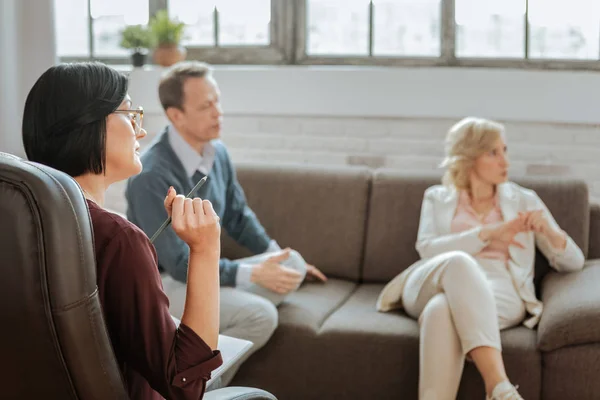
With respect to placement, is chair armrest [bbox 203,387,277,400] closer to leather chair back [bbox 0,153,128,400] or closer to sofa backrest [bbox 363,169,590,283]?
leather chair back [bbox 0,153,128,400]

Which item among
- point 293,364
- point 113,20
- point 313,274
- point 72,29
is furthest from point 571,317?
point 72,29

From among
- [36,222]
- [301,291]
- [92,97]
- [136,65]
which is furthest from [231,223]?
[36,222]

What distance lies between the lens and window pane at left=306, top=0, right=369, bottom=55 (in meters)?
4.07

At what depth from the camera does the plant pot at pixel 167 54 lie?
4133mm

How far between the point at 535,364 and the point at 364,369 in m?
0.53

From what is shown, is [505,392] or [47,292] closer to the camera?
[47,292]

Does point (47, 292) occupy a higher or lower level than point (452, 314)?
higher

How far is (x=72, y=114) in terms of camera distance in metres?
1.37

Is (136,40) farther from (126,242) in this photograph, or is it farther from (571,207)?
(126,242)

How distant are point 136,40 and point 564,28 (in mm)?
1976

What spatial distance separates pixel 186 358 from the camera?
1263 millimetres

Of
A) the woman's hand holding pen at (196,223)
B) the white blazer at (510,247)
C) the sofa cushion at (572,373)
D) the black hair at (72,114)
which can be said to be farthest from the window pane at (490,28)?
the woman's hand holding pen at (196,223)

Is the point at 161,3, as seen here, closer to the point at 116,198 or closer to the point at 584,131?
the point at 116,198

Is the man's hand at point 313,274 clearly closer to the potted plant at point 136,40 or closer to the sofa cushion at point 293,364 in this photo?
the sofa cushion at point 293,364
